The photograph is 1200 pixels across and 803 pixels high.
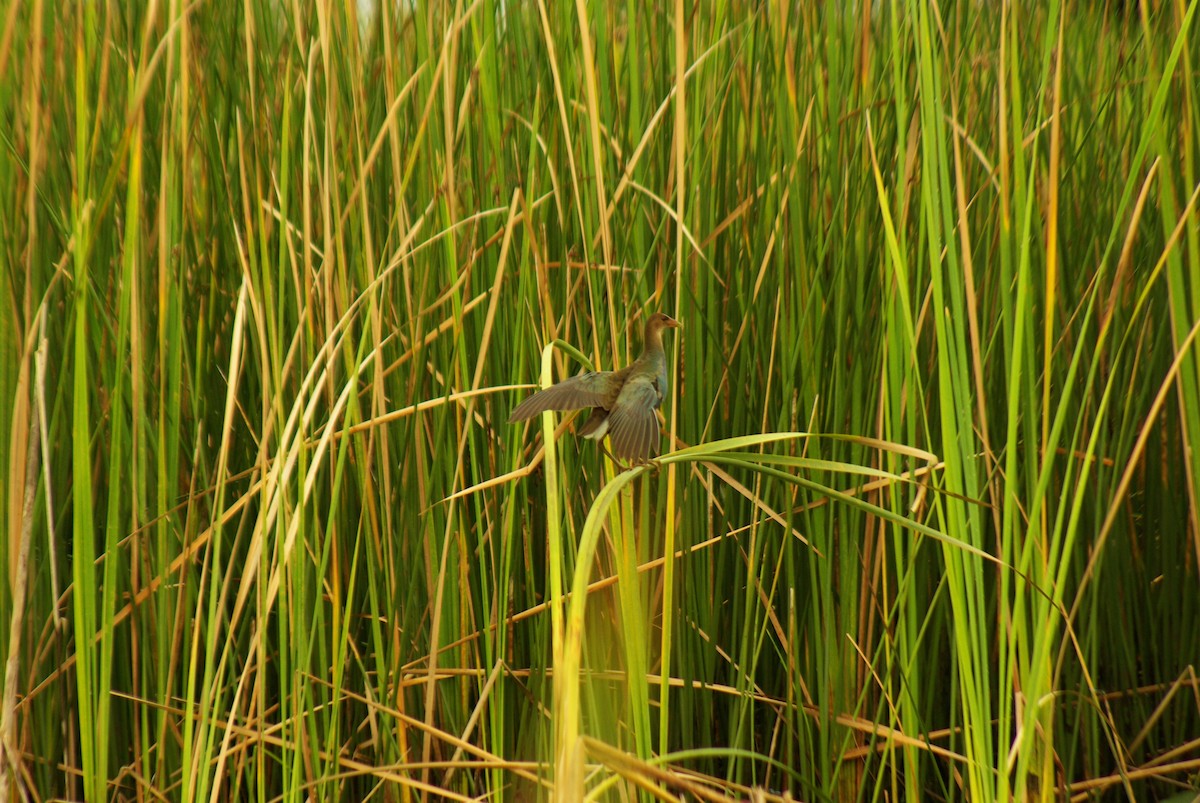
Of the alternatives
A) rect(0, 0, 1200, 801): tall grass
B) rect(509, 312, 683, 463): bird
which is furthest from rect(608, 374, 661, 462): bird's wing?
rect(0, 0, 1200, 801): tall grass

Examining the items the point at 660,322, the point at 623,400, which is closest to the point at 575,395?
the point at 623,400

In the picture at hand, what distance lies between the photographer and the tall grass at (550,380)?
113cm

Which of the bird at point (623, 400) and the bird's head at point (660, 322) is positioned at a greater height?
the bird's head at point (660, 322)

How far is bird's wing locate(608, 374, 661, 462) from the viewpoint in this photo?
3.21 feet

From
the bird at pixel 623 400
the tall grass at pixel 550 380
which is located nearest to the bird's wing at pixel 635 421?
the bird at pixel 623 400

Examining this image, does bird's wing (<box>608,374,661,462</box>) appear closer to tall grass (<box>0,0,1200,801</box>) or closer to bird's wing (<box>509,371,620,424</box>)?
bird's wing (<box>509,371,620,424</box>)

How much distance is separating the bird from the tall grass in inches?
3.2

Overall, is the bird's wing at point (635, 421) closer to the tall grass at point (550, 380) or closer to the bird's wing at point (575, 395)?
the bird's wing at point (575, 395)

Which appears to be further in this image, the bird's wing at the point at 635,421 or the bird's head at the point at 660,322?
the bird's head at the point at 660,322

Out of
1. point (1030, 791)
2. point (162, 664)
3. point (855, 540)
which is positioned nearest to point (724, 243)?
point (855, 540)

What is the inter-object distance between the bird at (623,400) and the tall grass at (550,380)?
0.27 feet

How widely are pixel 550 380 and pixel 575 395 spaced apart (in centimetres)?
6

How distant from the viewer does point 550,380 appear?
112cm

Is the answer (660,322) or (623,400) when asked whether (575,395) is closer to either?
(623,400)
